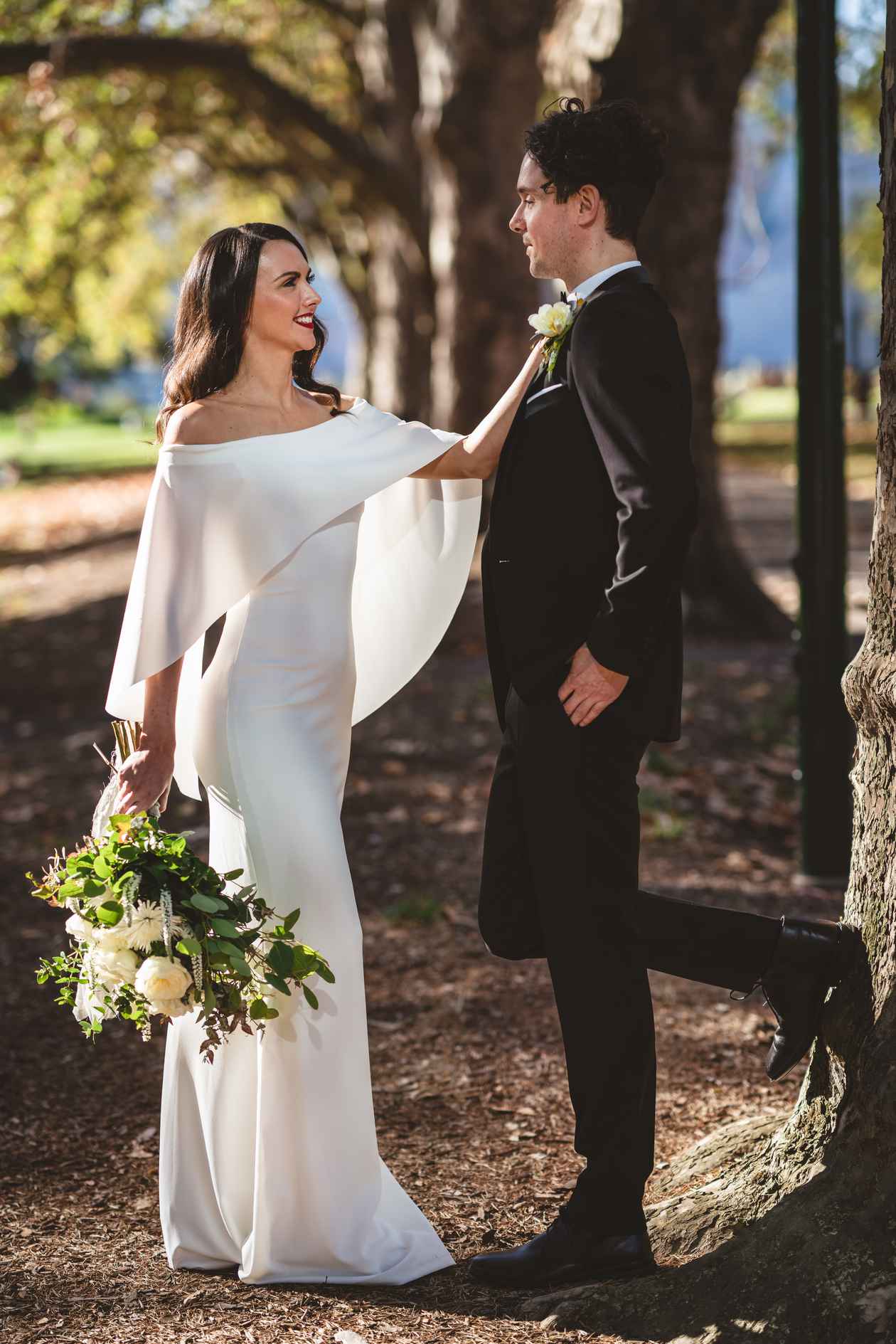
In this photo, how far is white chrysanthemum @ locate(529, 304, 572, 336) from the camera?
3.27 m

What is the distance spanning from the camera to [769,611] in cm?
1154

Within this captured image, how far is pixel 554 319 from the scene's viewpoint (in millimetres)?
3285

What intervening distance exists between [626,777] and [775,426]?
37249 millimetres

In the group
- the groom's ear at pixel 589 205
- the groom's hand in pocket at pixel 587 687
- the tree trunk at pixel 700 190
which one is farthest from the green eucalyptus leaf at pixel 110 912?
the tree trunk at pixel 700 190

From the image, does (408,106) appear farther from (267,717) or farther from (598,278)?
(267,717)

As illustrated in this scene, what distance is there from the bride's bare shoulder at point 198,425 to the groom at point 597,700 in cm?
72

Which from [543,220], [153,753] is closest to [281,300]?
[543,220]

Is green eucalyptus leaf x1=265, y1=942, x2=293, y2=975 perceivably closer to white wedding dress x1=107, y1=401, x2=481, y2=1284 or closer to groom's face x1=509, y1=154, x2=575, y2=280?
white wedding dress x1=107, y1=401, x2=481, y2=1284

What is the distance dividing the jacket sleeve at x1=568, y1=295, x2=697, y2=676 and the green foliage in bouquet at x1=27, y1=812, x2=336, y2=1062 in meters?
1.01

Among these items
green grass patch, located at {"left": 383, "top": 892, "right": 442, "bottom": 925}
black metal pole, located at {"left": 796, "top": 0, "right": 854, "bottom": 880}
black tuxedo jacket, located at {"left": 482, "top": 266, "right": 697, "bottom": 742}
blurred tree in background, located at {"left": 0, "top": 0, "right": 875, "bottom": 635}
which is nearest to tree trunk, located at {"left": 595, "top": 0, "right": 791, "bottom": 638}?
blurred tree in background, located at {"left": 0, "top": 0, "right": 875, "bottom": 635}

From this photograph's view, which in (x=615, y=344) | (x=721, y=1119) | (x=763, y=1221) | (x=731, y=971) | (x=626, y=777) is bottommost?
(x=721, y=1119)

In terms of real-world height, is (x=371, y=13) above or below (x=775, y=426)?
above

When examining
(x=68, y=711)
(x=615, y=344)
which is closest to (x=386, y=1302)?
(x=615, y=344)

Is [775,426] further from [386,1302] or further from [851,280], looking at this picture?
[386,1302]
